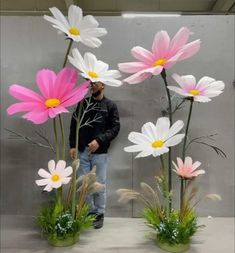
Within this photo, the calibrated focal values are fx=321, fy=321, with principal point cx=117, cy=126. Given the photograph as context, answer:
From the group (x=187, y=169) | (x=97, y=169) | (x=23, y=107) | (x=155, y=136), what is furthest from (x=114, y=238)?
(x=23, y=107)

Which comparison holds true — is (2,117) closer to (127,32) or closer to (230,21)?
(127,32)

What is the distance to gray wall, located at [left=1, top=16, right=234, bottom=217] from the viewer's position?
2943 mm

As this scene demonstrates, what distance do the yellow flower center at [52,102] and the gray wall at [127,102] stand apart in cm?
69

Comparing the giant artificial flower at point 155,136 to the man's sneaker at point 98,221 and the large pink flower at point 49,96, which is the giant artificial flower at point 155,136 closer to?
the large pink flower at point 49,96

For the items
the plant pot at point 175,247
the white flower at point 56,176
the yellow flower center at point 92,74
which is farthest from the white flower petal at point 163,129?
the plant pot at point 175,247

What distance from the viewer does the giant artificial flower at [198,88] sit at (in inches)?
92.3

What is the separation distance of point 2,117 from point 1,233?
41.1 inches

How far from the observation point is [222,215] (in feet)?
9.99

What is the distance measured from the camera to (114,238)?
101 inches

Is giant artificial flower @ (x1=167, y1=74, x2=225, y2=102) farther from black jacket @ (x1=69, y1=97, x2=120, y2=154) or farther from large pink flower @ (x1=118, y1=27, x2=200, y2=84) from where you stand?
black jacket @ (x1=69, y1=97, x2=120, y2=154)

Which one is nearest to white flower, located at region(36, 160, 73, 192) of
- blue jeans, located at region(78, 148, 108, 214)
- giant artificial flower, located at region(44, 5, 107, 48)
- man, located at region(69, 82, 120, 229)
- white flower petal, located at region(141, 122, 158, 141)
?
man, located at region(69, 82, 120, 229)

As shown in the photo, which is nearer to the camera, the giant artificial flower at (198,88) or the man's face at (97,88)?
the giant artificial flower at (198,88)

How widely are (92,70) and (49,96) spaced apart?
370 mm

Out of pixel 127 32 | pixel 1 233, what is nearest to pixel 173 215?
pixel 1 233
